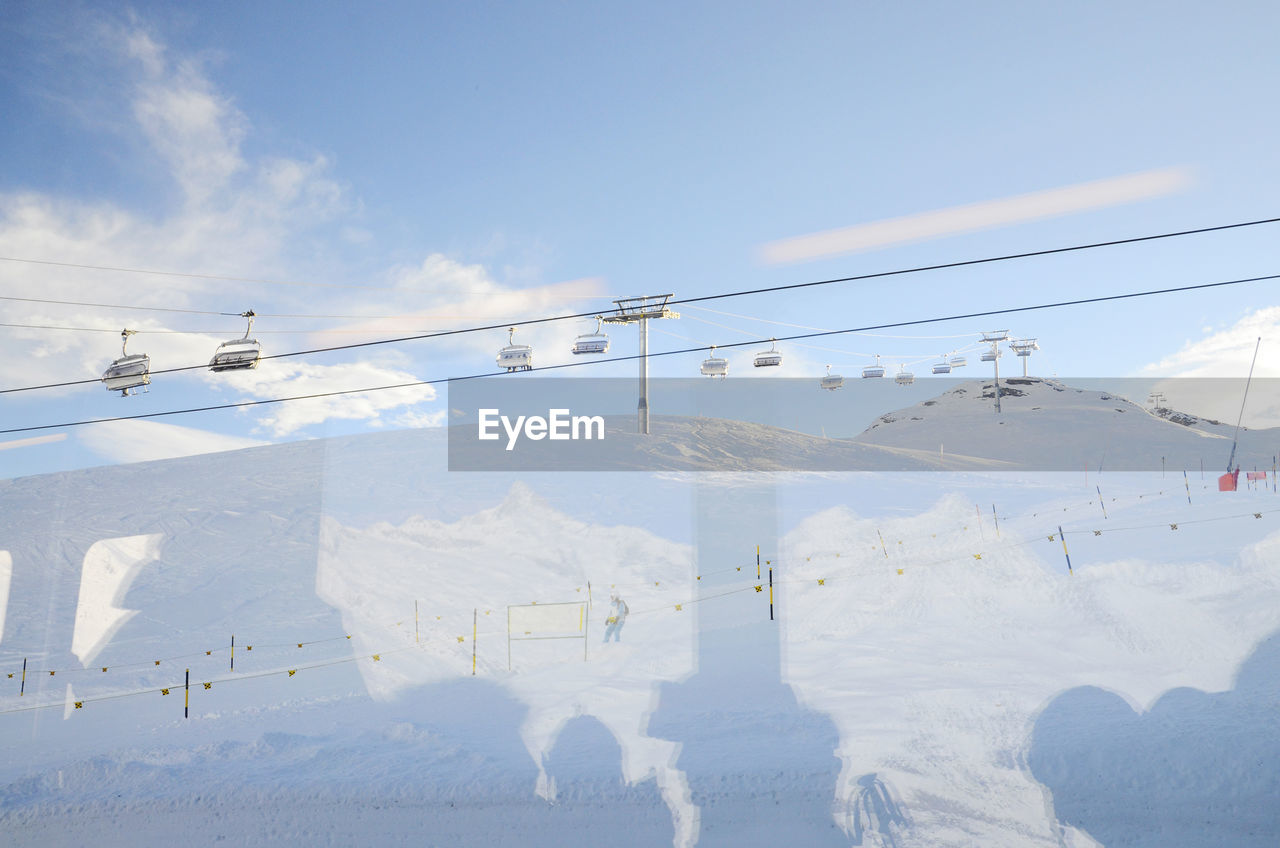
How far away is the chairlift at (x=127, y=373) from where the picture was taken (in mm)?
12359

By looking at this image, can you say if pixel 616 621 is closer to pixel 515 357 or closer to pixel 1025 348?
pixel 515 357

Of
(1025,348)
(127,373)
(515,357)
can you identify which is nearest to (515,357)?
(515,357)

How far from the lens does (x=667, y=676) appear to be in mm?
14328

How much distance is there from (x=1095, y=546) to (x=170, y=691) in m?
23.2

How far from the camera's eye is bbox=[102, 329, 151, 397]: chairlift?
12.4 meters

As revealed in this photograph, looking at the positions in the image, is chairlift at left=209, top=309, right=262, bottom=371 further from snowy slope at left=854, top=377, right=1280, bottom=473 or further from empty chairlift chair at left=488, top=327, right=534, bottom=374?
snowy slope at left=854, top=377, right=1280, bottom=473

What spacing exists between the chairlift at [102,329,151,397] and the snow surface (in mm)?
6499

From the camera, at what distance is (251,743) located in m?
12.2

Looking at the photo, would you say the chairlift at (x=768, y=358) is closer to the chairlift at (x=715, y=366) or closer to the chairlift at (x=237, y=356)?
→ the chairlift at (x=715, y=366)

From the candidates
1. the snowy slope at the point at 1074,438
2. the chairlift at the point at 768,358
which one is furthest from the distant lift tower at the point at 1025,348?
the chairlift at the point at 768,358

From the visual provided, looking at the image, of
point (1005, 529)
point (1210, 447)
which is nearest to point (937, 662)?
point (1005, 529)

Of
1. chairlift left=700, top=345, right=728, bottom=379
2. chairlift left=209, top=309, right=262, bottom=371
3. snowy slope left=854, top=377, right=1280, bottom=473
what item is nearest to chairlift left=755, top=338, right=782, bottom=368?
chairlift left=700, top=345, right=728, bottom=379

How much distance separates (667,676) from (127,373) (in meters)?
11.7

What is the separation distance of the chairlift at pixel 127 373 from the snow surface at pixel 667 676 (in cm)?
650
